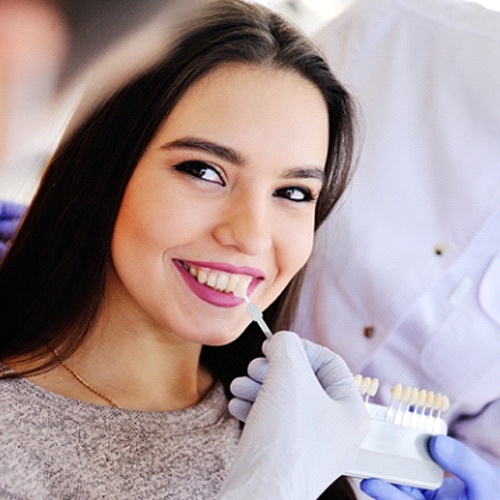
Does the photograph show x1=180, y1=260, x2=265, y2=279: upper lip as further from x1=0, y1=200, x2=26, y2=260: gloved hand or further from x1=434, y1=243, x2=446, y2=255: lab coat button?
x1=434, y1=243, x2=446, y2=255: lab coat button

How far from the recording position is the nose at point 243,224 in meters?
1.21

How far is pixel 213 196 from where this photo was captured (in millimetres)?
1226

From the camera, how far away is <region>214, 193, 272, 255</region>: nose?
1.21 m

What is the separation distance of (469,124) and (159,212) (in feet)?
2.42

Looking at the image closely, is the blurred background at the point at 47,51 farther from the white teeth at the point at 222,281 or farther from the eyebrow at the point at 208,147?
the white teeth at the point at 222,281

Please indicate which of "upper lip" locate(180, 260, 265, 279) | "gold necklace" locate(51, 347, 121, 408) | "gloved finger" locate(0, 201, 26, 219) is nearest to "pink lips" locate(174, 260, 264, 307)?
"upper lip" locate(180, 260, 265, 279)

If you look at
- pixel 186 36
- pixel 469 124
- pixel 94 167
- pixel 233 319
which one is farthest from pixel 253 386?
pixel 469 124

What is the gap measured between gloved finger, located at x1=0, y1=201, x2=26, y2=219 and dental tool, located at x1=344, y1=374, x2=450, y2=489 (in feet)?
2.09

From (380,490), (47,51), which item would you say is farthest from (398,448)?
(47,51)

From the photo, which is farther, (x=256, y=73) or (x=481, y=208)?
(x=481, y=208)

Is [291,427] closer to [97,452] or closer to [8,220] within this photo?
[97,452]

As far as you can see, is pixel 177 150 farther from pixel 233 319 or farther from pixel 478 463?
pixel 478 463

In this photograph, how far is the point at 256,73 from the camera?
1.25 m

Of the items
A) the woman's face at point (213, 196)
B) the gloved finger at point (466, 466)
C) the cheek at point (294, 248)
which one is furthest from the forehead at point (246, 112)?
the gloved finger at point (466, 466)
